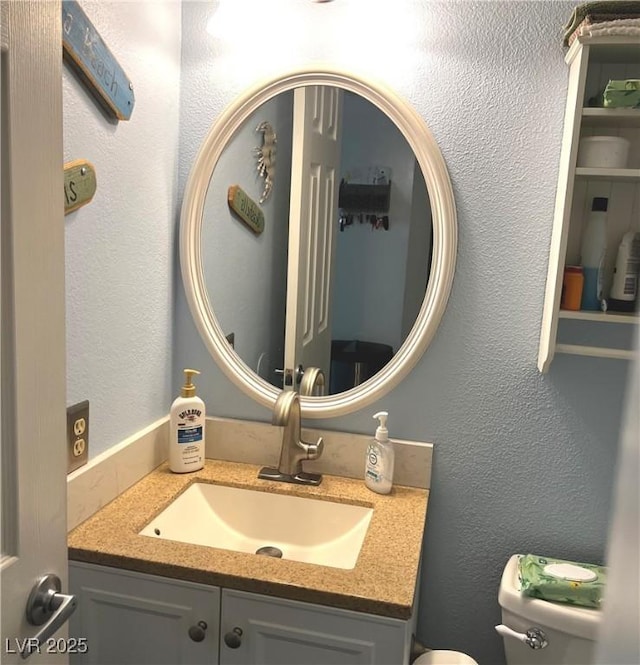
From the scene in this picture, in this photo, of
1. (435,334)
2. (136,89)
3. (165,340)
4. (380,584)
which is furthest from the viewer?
(165,340)

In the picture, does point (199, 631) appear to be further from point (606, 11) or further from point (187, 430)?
point (606, 11)

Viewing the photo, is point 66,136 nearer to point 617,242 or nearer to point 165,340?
point 165,340

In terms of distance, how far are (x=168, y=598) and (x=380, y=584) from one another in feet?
1.25

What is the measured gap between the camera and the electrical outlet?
120 cm

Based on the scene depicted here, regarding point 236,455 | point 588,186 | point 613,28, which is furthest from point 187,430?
point 613,28

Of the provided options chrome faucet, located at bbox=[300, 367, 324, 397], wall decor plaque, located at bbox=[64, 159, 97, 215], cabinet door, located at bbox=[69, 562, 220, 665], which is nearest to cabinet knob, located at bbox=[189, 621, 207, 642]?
cabinet door, located at bbox=[69, 562, 220, 665]

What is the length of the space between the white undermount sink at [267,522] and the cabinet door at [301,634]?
0.25m

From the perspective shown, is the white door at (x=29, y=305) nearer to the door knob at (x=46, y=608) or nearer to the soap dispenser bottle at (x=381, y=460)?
the door knob at (x=46, y=608)

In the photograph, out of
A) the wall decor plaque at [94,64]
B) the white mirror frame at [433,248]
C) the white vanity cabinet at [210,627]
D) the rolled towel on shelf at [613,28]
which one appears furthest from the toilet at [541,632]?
the wall decor plaque at [94,64]

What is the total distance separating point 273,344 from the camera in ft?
5.13

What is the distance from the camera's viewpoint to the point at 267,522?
4.74 ft

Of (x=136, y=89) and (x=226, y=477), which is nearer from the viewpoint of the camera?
(x=136, y=89)

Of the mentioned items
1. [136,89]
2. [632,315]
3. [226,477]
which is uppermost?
[136,89]

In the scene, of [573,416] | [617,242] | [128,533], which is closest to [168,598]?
[128,533]
